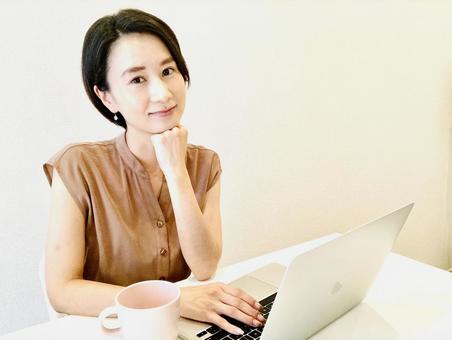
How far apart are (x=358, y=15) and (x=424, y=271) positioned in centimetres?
143

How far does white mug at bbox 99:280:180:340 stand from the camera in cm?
65

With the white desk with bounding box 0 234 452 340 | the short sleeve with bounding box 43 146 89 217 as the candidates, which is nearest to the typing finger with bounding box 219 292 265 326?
the white desk with bounding box 0 234 452 340

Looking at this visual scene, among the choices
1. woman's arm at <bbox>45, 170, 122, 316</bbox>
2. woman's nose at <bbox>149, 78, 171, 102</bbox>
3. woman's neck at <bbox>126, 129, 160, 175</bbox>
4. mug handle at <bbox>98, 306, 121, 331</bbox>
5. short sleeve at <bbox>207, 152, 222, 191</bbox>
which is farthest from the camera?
short sleeve at <bbox>207, 152, 222, 191</bbox>

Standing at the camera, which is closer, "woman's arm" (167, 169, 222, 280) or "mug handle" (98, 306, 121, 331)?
"mug handle" (98, 306, 121, 331)

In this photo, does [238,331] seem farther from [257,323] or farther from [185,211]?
[185,211]

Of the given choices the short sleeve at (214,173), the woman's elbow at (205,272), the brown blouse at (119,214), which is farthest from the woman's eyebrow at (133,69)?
the woman's elbow at (205,272)

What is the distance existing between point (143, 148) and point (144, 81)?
205mm

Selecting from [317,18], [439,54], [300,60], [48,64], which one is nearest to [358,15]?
[317,18]

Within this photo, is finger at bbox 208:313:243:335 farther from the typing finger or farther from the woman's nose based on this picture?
the woman's nose

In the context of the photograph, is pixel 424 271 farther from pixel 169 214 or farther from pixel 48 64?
pixel 48 64

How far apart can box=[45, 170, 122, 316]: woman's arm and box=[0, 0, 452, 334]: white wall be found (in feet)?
1.85

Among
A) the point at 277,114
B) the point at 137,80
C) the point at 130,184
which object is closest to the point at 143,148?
the point at 130,184

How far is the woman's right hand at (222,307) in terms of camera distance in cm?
81

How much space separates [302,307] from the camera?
2.33 ft
